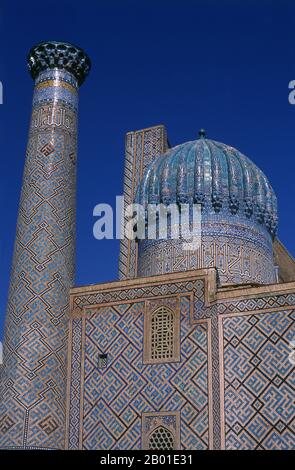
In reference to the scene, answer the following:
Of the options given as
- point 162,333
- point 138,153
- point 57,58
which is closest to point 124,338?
point 162,333

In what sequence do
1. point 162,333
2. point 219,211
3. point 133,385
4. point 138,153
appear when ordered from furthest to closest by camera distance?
1. point 138,153
2. point 219,211
3. point 162,333
4. point 133,385

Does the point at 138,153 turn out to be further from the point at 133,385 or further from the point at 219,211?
the point at 133,385

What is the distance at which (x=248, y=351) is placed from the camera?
24.1ft

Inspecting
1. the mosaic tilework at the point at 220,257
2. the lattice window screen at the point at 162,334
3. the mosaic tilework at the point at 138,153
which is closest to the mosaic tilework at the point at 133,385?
the lattice window screen at the point at 162,334

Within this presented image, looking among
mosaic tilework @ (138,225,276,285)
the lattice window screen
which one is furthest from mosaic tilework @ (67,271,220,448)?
mosaic tilework @ (138,225,276,285)

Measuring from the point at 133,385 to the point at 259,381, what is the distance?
54.3 inches

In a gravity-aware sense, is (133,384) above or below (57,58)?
below

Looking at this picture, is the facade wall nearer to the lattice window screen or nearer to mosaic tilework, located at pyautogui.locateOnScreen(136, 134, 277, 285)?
the lattice window screen

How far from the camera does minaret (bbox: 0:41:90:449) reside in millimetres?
7605

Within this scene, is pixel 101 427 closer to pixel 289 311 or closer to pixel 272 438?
pixel 272 438

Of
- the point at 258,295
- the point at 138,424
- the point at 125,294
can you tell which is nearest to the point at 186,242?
the point at 125,294

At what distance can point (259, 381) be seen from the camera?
7.18 meters

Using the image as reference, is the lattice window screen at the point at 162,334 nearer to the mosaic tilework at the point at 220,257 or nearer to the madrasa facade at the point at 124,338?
the madrasa facade at the point at 124,338

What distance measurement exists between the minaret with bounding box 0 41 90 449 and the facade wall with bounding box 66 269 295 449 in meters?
0.31
